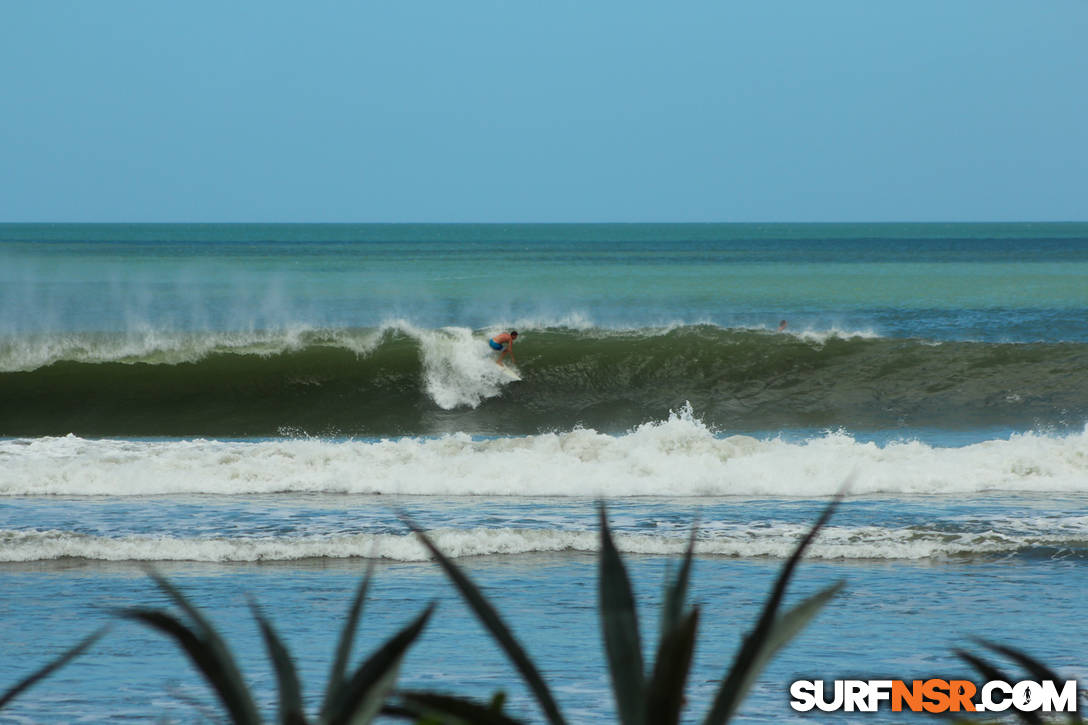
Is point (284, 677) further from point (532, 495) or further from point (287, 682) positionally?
point (532, 495)

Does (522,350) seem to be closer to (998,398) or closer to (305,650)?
(998,398)

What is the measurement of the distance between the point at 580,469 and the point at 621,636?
36.5 feet

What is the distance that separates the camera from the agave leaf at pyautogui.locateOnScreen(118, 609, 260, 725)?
1.32 m

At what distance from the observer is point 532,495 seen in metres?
11.6

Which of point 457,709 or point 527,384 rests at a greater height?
point 527,384

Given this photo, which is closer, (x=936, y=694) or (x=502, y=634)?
(x=502, y=634)

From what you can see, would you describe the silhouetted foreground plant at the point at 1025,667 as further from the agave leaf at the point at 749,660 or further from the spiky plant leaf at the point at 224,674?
the spiky plant leaf at the point at 224,674

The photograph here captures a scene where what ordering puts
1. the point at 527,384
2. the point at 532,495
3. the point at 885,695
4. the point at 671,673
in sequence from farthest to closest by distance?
the point at 527,384 < the point at 532,495 < the point at 885,695 < the point at 671,673

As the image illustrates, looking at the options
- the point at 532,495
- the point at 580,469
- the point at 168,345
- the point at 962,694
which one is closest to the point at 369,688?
the point at 962,694

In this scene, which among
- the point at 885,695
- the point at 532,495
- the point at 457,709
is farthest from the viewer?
the point at 532,495

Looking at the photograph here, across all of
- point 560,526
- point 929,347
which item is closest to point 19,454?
point 560,526

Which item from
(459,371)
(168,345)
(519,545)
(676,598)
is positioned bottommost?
(676,598)

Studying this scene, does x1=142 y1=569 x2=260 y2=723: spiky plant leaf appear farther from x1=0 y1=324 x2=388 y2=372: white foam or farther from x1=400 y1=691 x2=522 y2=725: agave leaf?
x1=0 y1=324 x2=388 y2=372: white foam

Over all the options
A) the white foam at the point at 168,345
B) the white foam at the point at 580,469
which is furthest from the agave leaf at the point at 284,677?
the white foam at the point at 168,345
